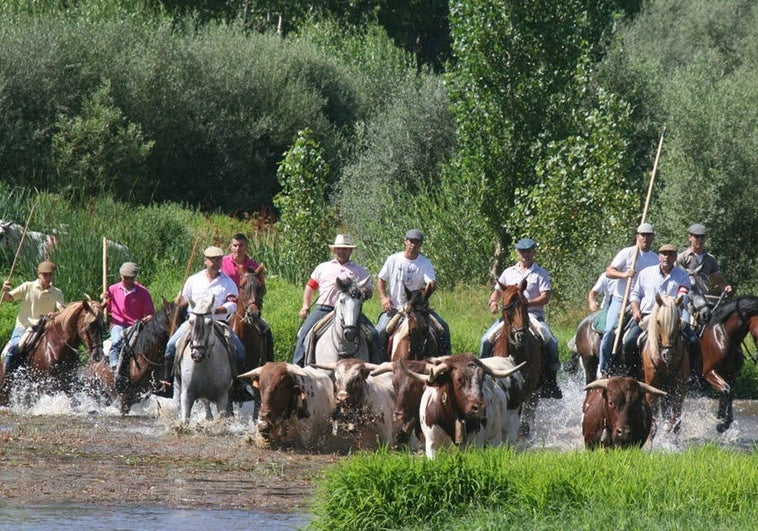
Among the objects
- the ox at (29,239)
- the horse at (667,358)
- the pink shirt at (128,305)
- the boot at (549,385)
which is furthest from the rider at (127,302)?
the ox at (29,239)

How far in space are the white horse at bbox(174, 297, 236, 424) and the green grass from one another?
6.34 m

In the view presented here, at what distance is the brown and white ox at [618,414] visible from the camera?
1488cm

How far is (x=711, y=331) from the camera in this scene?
20.9 m

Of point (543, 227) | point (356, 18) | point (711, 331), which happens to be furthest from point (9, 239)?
point (356, 18)

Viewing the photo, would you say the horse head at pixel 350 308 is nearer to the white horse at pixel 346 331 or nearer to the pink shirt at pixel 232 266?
the white horse at pixel 346 331

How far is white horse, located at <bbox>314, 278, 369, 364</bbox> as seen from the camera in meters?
18.3

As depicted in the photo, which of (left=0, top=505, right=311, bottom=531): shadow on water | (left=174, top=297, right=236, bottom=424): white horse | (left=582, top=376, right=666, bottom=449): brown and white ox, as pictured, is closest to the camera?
(left=0, top=505, right=311, bottom=531): shadow on water

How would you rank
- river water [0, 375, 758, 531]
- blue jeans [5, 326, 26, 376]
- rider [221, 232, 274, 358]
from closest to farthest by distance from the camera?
river water [0, 375, 758, 531], rider [221, 232, 274, 358], blue jeans [5, 326, 26, 376]

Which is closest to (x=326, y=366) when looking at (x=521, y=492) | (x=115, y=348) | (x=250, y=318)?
(x=250, y=318)

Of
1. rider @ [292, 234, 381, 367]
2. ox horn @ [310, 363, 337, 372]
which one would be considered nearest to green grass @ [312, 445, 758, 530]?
ox horn @ [310, 363, 337, 372]

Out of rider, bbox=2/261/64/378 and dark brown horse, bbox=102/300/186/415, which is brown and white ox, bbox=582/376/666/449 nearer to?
dark brown horse, bbox=102/300/186/415

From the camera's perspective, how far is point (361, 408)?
1666 centimetres

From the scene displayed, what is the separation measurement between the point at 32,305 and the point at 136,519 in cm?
1019

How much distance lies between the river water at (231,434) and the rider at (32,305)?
0.73m
